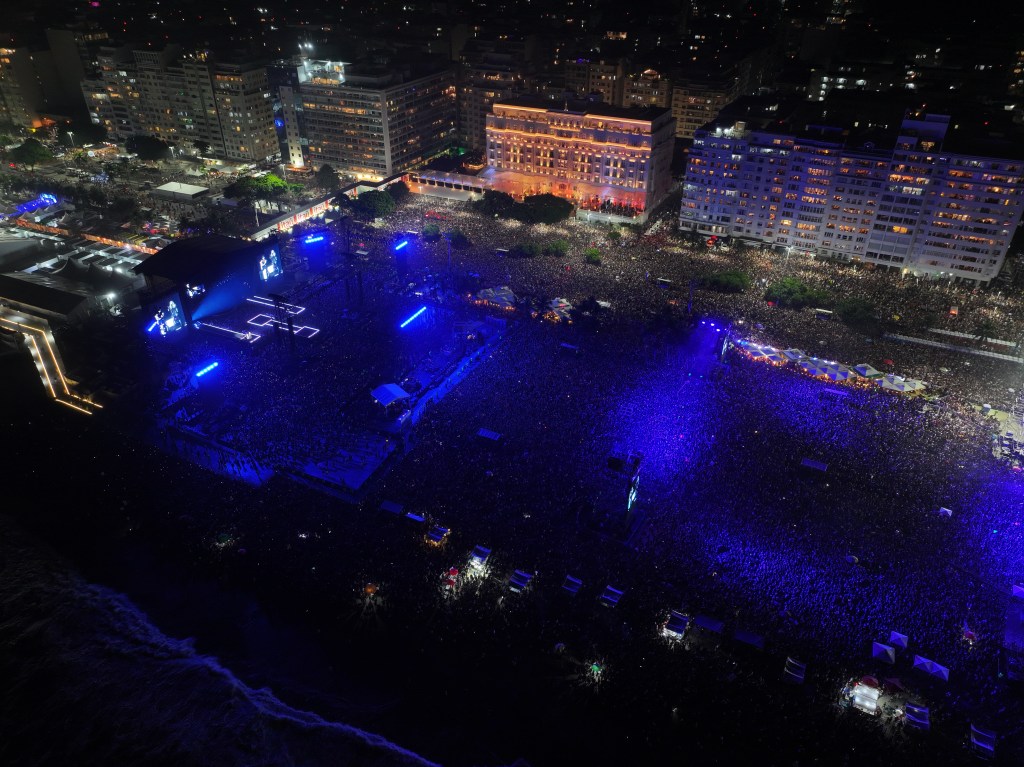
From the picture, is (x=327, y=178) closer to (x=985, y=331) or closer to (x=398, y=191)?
(x=398, y=191)

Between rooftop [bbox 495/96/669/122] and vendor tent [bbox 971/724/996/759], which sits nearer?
vendor tent [bbox 971/724/996/759]

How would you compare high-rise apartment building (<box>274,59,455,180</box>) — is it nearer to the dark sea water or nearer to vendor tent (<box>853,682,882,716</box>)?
the dark sea water

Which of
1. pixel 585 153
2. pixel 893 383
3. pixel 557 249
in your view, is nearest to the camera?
pixel 893 383

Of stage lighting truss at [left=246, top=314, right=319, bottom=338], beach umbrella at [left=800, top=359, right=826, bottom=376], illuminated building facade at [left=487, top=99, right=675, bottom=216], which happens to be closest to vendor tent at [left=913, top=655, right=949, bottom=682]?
beach umbrella at [left=800, top=359, right=826, bottom=376]

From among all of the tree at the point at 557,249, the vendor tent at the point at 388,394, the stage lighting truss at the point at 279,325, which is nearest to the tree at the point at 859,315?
the tree at the point at 557,249

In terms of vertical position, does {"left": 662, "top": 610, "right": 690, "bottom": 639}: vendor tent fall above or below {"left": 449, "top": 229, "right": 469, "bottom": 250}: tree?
below

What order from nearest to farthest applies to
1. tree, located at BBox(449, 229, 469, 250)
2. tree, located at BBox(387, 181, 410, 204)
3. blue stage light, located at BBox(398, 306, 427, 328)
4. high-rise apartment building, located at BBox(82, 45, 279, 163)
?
blue stage light, located at BBox(398, 306, 427, 328) < tree, located at BBox(449, 229, 469, 250) < tree, located at BBox(387, 181, 410, 204) < high-rise apartment building, located at BBox(82, 45, 279, 163)

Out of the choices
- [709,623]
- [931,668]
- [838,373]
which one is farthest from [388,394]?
[931,668]
